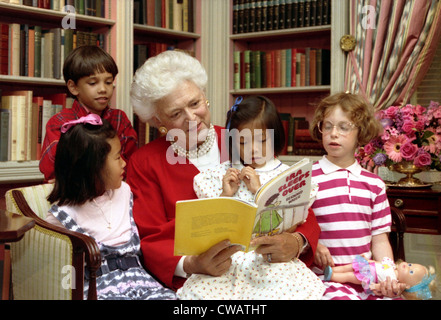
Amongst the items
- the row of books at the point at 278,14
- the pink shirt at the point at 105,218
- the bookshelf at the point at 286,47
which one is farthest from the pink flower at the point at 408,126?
the pink shirt at the point at 105,218

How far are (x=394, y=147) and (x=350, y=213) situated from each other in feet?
3.11

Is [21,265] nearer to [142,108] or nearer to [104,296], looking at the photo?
[104,296]

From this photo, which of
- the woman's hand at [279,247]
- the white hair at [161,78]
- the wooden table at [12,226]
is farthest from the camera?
the white hair at [161,78]

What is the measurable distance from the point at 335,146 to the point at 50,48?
1.99 m

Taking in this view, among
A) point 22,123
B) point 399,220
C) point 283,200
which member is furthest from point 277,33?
point 283,200

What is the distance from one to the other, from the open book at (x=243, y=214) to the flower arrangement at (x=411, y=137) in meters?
1.18

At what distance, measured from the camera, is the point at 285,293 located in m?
1.64

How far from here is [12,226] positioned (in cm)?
144

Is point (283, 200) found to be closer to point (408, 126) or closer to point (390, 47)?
point (408, 126)

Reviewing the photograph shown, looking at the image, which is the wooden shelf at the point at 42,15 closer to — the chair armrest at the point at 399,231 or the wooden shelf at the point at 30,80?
the wooden shelf at the point at 30,80

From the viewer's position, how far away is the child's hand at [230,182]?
1.72 metres

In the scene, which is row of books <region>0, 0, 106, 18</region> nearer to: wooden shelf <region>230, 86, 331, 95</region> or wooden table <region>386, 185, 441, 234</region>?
wooden shelf <region>230, 86, 331, 95</region>

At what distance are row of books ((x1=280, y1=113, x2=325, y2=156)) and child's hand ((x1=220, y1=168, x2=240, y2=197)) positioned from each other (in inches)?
80.1

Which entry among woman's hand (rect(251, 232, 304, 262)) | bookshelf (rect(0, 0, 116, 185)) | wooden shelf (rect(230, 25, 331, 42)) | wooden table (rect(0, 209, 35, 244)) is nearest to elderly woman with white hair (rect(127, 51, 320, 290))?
woman's hand (rect(251, 232, 304, 262))
